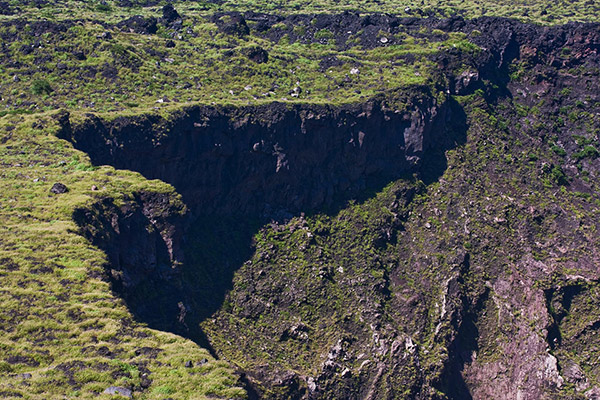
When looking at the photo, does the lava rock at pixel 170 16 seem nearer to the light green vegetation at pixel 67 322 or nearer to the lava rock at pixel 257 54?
the lava rock at pixel 257 54

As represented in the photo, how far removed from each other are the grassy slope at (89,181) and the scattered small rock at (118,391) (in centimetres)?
62

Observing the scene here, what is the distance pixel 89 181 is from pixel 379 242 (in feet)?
106

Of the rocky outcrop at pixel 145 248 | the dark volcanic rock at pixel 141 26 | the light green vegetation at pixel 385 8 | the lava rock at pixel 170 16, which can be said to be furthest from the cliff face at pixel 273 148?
the light green vegetation at pixel 385 8

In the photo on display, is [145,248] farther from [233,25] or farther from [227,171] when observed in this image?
[233,25]

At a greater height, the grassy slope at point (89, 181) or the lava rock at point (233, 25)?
the lava rock at point (233, 25)

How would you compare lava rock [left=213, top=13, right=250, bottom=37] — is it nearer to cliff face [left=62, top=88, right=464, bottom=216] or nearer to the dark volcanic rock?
the dark volcanic rock

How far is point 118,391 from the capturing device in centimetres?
3522

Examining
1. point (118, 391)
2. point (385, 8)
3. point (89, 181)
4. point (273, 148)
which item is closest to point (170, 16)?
point (273, 148)

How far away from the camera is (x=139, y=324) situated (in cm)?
4278

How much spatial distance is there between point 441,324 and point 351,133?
74.2 ft

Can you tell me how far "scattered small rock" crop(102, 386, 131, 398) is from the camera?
35.0m

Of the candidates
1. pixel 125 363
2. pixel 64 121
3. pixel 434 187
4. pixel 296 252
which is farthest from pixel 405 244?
pixel 125 363

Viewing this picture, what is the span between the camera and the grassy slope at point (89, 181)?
37.7 meters

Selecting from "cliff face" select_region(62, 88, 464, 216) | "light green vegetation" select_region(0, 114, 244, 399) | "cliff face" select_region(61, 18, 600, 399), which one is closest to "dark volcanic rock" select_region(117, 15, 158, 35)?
"cliff face" select_region(62, 88, 464, 216)
